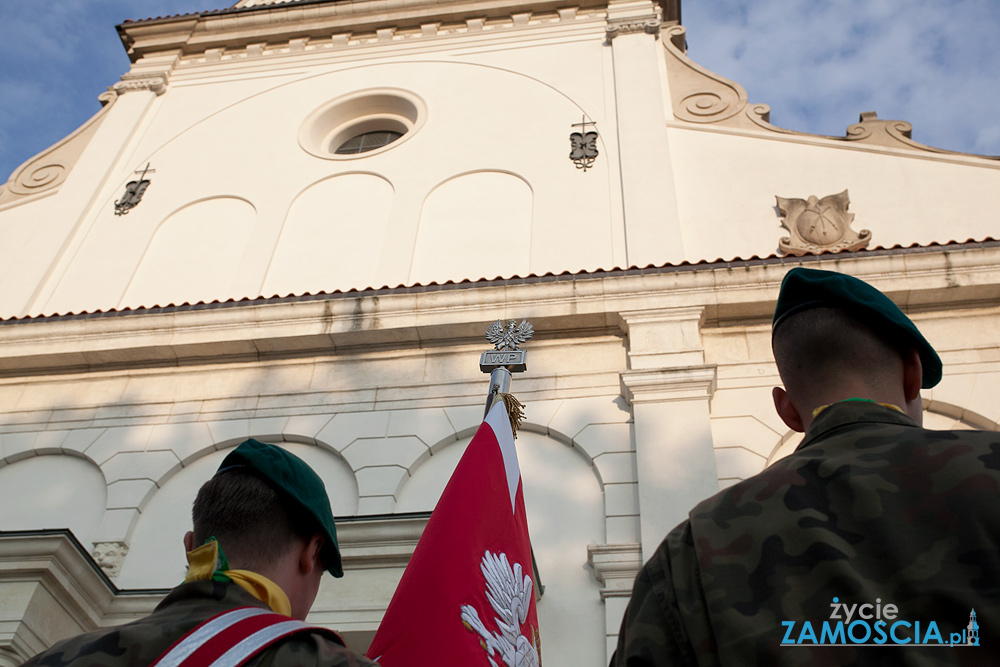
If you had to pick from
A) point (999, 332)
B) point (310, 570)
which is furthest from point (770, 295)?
point (310, 570)

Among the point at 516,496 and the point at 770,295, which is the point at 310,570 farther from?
the point at 770,295

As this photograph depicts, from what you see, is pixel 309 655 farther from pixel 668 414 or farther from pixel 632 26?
pixel 632 26

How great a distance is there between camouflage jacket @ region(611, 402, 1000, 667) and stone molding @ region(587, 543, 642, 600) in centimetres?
396

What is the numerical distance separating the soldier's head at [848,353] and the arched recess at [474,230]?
21.8 ft

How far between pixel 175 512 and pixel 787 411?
5.73 m

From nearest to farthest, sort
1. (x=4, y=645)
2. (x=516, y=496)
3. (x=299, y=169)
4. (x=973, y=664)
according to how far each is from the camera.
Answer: (x=973, y=664)
(x=516, y=496)
(x=4, y=645)
(x=299, y=169)

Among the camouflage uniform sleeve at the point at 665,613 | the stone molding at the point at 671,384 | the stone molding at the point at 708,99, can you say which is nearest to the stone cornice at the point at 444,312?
the stone molding at the point at 671,384

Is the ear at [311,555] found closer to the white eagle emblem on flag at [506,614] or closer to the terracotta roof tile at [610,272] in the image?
the white eagle emblem on flag at [506,614]

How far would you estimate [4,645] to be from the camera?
16.2ft

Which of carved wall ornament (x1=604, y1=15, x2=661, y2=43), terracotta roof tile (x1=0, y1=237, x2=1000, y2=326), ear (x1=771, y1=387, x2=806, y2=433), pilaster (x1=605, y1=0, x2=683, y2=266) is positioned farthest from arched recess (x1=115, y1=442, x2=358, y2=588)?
carved wall ornament (x1=604, y1=15, x2=661, y2=43)

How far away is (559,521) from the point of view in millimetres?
6035

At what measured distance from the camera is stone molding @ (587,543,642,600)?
5387 millimetres

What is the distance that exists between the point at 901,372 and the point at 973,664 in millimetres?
731

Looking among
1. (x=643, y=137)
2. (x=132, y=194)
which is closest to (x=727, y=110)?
(x=643, y=137)
